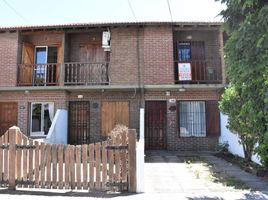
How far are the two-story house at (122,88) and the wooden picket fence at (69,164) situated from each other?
6854 mm

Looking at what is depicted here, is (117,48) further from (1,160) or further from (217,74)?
(1,160)

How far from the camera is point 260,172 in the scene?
26.6 feet

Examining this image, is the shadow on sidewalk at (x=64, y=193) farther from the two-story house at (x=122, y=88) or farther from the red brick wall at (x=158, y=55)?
the red brick wall at (x=158, y=55)

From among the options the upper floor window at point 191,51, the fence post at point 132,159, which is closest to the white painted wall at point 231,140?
the upper floor window at point 191,51

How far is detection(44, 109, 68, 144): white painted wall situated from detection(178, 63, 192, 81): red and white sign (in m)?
6.21

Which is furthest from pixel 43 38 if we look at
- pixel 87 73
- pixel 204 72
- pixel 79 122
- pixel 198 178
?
pixel 198 178

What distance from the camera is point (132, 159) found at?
6371 millimetres

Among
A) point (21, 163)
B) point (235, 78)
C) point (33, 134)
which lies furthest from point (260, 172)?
point (33, 134)

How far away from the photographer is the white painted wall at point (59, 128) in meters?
12.2

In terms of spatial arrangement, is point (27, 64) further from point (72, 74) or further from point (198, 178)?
point (198, 178)

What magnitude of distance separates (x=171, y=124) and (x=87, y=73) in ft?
16.8

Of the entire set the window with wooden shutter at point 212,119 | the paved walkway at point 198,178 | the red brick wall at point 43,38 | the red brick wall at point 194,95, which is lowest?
the paved walkway at point 198,178

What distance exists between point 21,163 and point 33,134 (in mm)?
8109

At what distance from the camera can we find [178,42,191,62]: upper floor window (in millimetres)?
14969
